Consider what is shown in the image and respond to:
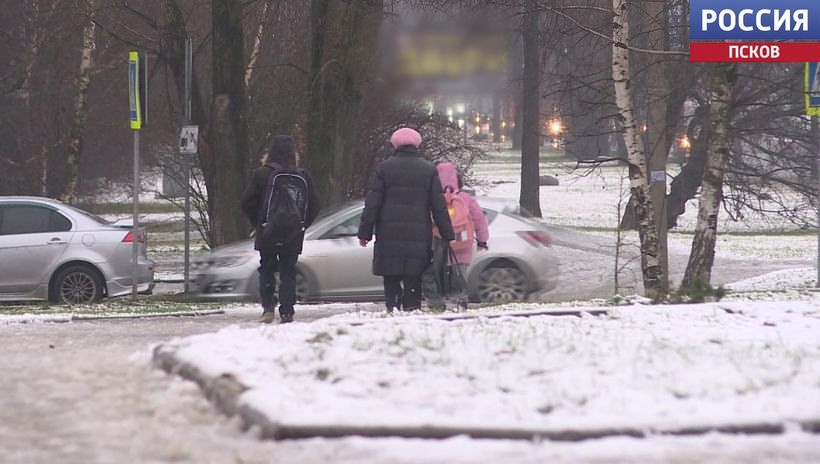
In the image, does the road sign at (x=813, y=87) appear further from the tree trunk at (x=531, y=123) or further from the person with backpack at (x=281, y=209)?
the tree trunk at (x=531, y=123)

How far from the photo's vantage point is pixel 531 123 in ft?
132

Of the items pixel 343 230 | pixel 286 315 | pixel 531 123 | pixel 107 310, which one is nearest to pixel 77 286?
pixel 107 310

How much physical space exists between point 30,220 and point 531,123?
24.5 metres

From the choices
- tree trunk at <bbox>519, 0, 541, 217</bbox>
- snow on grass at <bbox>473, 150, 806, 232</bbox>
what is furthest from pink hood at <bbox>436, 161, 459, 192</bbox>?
tree trunk at <bbox>519, 0, 541, 217</bbox>

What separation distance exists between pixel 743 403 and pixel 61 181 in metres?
32.0

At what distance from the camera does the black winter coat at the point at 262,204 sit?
38.3 feet

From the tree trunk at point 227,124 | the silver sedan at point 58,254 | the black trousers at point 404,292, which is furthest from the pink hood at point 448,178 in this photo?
the tree trunk at point 227,124

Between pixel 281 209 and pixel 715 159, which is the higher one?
pixel 715 159

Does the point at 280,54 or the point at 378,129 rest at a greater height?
the point at 280,54

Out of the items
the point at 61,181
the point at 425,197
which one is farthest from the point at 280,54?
the point at 425,197

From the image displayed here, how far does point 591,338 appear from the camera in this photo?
28.8 feet

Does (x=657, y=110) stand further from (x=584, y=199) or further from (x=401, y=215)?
(x=584, y=199)

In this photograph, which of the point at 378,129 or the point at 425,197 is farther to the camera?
the point at 378,129

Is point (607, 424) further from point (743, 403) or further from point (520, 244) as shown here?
point (520, 244)
